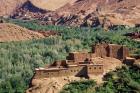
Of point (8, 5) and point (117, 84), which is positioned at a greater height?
point (8, 5)

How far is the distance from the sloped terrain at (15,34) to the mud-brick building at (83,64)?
53.6 meters

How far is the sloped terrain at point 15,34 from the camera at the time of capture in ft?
359

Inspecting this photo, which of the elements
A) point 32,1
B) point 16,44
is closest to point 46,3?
point 32,1

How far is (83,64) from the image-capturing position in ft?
171

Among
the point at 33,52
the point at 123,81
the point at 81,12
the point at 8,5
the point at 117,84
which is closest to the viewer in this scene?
the point at 117,84

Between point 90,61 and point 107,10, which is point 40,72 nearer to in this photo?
point 90,61

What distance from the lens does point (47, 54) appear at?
278ft

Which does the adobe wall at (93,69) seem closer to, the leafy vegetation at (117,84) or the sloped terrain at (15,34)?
the leafy vegetation at (117,84)

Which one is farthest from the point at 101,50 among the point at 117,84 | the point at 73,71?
the point at 117,84

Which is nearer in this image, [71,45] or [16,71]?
[16,71]

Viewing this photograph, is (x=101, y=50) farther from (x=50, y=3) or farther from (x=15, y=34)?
(x=50, y=3)

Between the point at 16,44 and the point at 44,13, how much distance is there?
77.2 metres

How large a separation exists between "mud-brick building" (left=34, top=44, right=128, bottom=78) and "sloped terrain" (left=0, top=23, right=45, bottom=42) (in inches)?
2110

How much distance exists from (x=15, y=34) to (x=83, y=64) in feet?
195
